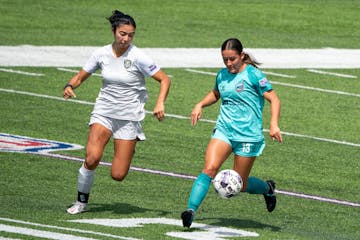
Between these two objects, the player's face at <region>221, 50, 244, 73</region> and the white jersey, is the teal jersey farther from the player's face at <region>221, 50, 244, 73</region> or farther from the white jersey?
the white jersey

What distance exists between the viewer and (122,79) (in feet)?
55.9

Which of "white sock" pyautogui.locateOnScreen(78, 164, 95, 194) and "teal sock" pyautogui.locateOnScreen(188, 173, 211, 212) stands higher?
"teal sock" pyautogui.locateOnScreen(188, 173, 211, 212)

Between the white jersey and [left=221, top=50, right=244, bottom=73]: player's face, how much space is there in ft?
3.67

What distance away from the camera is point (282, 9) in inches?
1563

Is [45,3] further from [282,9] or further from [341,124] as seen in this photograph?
[341,124]

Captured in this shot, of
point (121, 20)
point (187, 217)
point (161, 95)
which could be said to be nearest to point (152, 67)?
point (161, 95)

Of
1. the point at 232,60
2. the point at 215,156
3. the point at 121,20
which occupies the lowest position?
the point at 215,156

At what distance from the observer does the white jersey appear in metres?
17.0

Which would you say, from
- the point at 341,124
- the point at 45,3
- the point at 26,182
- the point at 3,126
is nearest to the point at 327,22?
the point at 45,3

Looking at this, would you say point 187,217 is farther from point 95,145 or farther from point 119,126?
point 119,126

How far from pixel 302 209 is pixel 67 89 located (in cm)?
312

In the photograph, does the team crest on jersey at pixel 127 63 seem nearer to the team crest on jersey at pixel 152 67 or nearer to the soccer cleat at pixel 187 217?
the team crest on jersey at pixel 152 67

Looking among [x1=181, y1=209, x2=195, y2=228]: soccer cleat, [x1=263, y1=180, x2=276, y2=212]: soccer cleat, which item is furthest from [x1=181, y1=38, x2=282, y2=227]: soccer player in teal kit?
[x1=263, y1=180, x2=276, y2=212]: soccer cleat

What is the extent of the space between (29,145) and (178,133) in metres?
2.82
